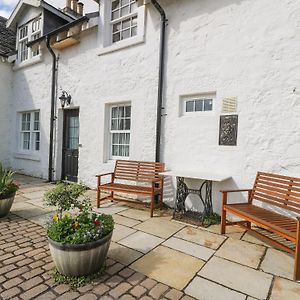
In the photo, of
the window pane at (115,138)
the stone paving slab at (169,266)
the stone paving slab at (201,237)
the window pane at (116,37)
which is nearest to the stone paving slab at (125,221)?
the stone paving slab at (201,237)

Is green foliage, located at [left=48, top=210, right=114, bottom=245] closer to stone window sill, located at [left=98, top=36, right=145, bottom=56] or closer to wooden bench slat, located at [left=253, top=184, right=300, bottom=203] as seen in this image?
wooden bench slat, located at [left=253, top=184, right=300, bottom=203]

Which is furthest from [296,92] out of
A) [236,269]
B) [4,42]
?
[4,42]

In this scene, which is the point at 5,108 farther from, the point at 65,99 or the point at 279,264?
the point at 279,264

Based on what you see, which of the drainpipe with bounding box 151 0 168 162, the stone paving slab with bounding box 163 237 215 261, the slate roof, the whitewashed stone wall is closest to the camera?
the stone paving slab with bounding box 163 237 215 261

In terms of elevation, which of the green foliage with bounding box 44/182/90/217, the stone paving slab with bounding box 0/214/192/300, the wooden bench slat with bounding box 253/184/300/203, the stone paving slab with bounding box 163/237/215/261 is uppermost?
the wooden bench slat with bounding box 253/184/300/203

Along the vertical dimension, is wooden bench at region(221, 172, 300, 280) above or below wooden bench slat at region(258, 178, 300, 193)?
below

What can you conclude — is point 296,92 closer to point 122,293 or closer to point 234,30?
point 234,30

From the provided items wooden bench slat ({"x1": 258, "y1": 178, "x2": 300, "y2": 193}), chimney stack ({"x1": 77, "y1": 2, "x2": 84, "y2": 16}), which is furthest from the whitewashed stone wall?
wooden bench slat ({"x1": 258, "y1": 178, "x2": 300, "y2": 193})

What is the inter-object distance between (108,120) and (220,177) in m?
3.65

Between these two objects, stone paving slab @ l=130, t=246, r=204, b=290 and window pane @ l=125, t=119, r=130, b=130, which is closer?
stone paving slab @ l=130, t=246, r=204, b=290

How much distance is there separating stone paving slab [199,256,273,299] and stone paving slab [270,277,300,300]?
64 mm

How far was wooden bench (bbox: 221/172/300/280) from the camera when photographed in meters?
3.01

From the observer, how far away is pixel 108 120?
260 inches

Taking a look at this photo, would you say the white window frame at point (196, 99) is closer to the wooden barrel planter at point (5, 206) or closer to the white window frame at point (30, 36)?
the wooden barrel planter at point (5, 206)
